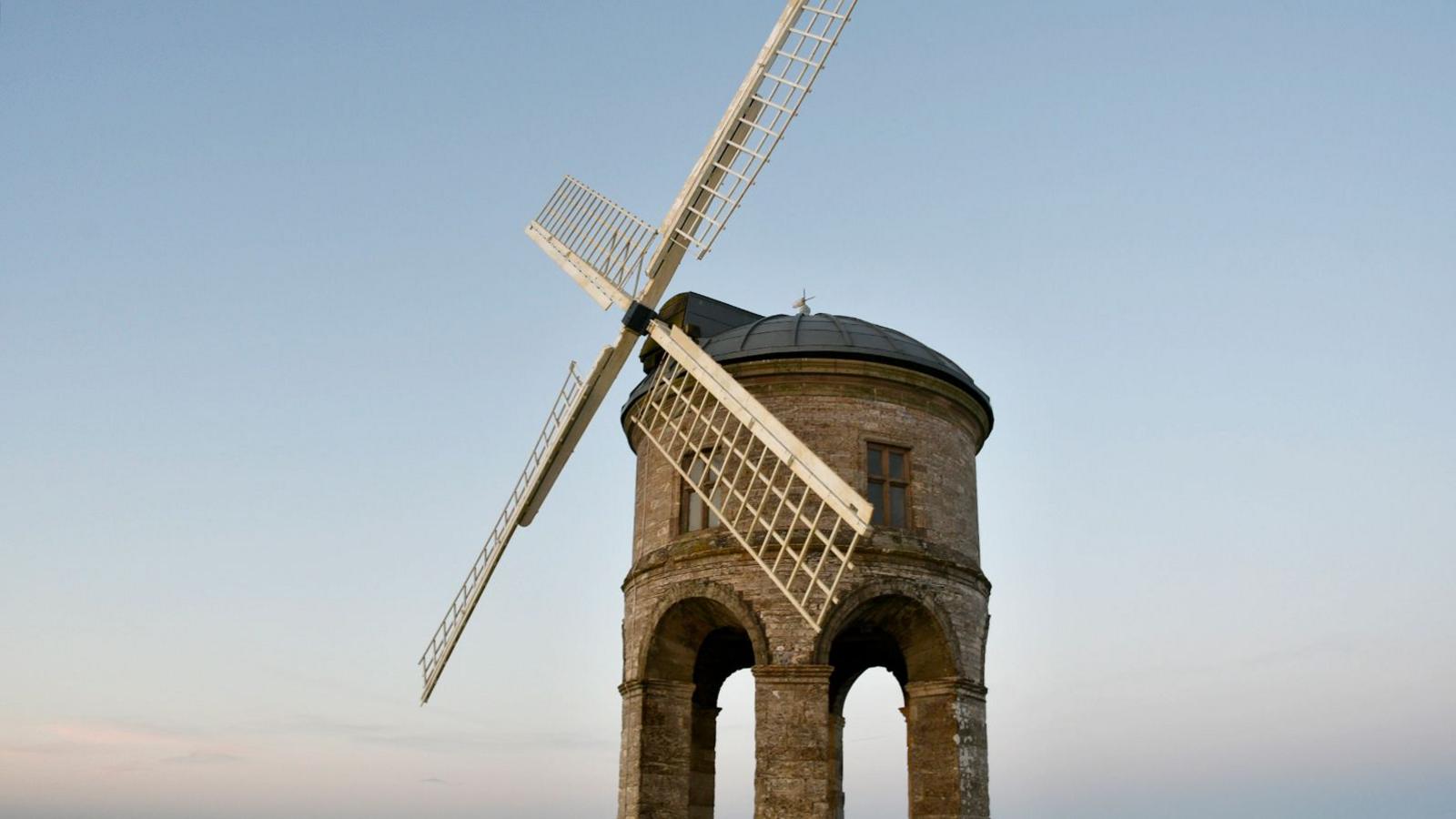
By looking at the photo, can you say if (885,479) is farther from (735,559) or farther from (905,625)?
(735,559)

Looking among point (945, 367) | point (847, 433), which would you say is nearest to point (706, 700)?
point (847, 433)

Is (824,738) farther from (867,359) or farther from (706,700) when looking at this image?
(867,359)

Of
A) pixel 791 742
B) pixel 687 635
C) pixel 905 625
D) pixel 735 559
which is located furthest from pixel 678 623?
pixel 905 625

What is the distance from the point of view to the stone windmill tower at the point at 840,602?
1967 centimetres

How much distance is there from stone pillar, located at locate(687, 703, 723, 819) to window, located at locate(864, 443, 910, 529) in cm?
585

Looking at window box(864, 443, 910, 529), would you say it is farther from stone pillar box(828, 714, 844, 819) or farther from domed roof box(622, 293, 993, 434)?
stone pillar box(828, 714, 844, 819)

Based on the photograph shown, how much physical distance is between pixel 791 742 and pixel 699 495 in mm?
4678

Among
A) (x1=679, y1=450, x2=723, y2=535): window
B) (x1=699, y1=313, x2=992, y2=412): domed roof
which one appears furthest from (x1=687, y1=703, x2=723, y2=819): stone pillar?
(x1=699, y1=313, x2=992, y2=412): domed roof

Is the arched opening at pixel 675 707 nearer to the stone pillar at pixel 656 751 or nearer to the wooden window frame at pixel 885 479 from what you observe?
the stone pillar at pixel 656 751

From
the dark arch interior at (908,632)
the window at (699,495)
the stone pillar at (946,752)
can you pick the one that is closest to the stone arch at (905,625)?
the dark arch interior at (908,632)

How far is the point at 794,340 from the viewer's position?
71.4 ft

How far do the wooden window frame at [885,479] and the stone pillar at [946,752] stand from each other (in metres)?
2.89

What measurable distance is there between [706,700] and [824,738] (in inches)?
198

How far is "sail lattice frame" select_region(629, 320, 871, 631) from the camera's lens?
18.9 metres
